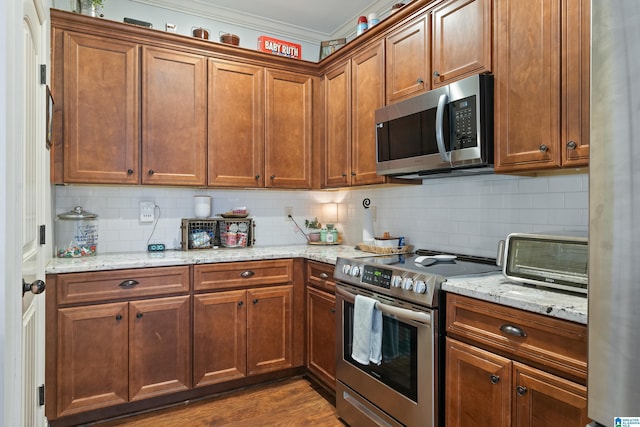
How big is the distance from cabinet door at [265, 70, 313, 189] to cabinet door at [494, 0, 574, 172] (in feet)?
5.63

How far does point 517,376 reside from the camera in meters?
1.44

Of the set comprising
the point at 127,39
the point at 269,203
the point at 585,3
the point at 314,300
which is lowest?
the point at 314,300

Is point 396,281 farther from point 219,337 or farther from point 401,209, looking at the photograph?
point 219,337

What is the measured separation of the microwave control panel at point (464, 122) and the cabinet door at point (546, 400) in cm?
106

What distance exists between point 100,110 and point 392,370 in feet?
7.93

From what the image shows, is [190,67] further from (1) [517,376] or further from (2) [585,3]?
(1) [517,376]

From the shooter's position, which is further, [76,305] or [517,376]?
[76,305]

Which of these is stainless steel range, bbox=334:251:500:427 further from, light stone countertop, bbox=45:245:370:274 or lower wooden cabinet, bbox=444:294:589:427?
light stone countertop, bbox=45:245:370:274

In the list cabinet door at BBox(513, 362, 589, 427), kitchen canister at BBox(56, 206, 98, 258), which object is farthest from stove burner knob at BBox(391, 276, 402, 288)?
kitchen canister at BBox(56, 206, 98, 258)

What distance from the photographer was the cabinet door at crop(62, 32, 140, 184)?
8.29 feet

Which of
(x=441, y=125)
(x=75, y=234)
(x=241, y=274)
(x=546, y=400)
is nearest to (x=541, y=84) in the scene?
(x=441, y=125)

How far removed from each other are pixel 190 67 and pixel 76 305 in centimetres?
176

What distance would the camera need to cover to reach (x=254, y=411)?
2.46 m

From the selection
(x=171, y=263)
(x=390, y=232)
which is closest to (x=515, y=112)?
(x=390, y=232)
